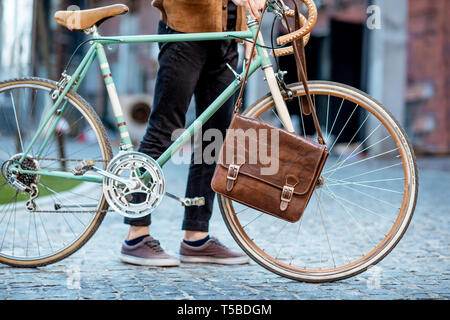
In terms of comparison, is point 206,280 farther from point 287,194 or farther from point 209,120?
point 209,120

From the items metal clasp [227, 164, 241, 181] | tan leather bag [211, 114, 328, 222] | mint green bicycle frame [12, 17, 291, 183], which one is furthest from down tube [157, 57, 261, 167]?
metal clasp [227, 164, 241, 181]

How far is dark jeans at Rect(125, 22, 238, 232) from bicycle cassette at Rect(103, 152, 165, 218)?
24cm

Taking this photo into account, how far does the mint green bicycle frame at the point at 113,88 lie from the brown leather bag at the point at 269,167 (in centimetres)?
23

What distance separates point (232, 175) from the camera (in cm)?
291

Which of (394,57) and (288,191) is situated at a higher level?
(394,57)

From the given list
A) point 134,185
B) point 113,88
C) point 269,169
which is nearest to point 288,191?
point 269,169

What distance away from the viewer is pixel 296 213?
2908 mm

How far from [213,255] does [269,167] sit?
0.92 metres

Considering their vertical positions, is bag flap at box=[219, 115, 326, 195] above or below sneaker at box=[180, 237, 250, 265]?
above

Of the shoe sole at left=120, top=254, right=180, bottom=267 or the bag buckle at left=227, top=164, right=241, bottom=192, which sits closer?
the bag buckle at left=227, top=164, right=241, bottom=192

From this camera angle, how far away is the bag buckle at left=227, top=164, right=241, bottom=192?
2908 millimetres
